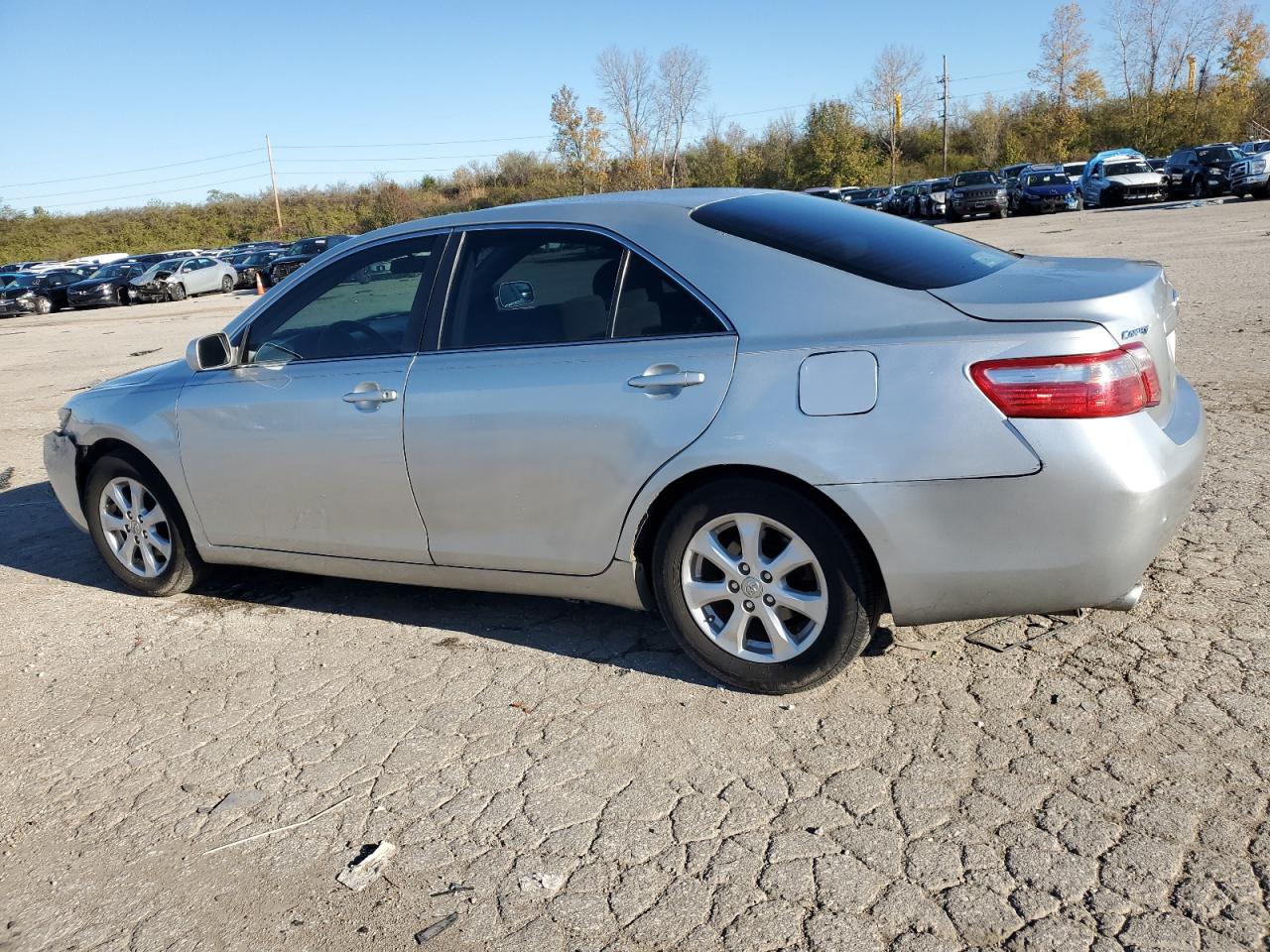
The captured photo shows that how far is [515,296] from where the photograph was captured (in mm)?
4066

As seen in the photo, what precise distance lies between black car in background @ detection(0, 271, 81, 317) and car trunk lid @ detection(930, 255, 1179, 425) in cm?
3880

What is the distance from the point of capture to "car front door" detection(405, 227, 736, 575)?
359 centimetres

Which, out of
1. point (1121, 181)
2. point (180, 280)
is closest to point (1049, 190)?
point (1121, 181)

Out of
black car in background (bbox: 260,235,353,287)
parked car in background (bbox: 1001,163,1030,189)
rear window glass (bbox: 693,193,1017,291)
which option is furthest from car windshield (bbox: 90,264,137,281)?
rear window glass (bbox: 693,193,1017,291)

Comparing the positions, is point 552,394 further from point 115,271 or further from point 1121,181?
point 115,271

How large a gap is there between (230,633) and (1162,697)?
3733 mm

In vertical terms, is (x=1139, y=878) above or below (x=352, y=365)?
below

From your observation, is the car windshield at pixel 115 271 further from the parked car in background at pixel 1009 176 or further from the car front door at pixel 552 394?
the car front door at pixel 552 394

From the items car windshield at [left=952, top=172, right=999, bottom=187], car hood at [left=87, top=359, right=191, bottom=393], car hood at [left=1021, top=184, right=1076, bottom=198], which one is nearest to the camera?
car hood at [left=87, top=359, right=191, bottom=393]

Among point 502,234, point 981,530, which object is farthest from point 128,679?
point 981,530

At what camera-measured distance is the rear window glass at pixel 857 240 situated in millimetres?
3533

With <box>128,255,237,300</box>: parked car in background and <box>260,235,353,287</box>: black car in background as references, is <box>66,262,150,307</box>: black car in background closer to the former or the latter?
<box>128,255,237,300</box>: parked car in background

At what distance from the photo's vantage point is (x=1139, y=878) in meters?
2.57

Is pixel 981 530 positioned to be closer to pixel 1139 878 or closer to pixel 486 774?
pixel 1139 878
